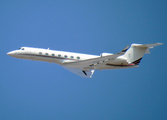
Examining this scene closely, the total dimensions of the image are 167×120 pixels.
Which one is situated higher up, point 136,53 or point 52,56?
point 136,53

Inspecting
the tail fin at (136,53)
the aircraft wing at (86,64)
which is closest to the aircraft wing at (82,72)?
the aircraft wing at (86,64)

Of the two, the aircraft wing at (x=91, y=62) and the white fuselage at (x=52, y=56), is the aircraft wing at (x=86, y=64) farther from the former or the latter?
the white fuselage at (x=52, y=56)

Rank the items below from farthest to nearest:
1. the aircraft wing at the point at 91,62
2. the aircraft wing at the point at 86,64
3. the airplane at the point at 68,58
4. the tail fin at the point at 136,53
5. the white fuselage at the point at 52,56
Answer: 1. the tail fin at the point at 136,53
2. the white fuselage at the point at 52,56
3. the airplane at the point at 68,58
4. the aircraft wing at the point at 86,64
5. the aircraft wing at the point at 91,62

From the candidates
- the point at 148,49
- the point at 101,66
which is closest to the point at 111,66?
the point at 101,66

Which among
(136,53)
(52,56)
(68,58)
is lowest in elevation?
(68,58)

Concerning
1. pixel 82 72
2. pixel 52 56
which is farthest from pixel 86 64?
pixel 52 56

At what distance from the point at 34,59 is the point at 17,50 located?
1.94 meters

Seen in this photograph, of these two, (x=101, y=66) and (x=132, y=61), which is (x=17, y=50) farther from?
(x=132, y=61)

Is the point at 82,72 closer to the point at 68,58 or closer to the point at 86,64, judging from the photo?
the point at 86,64

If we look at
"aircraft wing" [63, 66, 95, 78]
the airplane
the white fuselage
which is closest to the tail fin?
the airplane

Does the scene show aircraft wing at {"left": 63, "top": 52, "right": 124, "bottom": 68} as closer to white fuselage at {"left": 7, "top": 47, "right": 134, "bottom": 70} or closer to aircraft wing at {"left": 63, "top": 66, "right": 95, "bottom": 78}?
white fuselage at {"left": 7, "top": 47, "right": 134, "bottom": 70}

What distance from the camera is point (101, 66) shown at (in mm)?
22484

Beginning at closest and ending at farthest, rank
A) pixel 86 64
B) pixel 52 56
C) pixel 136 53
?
1. pixel 86 64
2. pixel 52 56
3. pixel 136 53

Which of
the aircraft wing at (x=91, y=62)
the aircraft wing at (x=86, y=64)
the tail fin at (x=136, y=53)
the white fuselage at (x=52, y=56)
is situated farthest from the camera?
the tail fin at (x=136, y=53)
